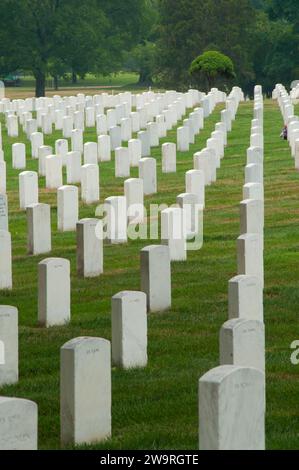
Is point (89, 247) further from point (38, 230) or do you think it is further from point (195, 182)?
point (195, 182)

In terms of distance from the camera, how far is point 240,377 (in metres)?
7.82

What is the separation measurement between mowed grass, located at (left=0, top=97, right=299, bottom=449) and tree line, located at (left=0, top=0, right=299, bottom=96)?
4336 cm

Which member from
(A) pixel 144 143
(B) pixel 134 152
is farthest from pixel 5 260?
(A) pixel 144 143

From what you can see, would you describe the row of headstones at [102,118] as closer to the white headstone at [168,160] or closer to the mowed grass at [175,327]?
the white headstone at [168,160]

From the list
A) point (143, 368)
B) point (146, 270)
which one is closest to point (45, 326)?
point (146, 270)

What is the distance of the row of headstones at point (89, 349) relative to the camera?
29.7ft

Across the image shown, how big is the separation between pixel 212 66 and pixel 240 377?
46147mm

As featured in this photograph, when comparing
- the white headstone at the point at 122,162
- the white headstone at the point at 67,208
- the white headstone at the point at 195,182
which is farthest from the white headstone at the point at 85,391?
the white headstone at the point at 122,162

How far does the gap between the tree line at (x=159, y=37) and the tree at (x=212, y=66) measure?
23.2ft

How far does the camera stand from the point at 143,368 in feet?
37.0

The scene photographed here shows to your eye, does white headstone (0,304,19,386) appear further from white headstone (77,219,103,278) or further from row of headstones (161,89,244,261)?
row of headstones (161,89,244,261)

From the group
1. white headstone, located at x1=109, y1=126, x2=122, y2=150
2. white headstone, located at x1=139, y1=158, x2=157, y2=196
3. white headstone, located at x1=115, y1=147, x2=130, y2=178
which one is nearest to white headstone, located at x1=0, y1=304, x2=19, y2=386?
white headstone, located at x1=139, y1=158, x2=157, y2=196

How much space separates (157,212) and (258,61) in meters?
53.0
